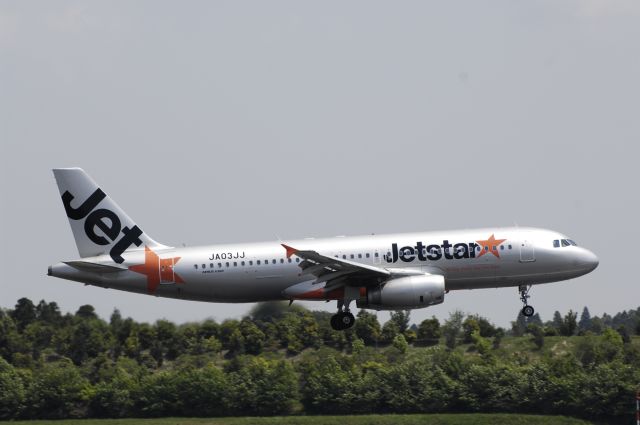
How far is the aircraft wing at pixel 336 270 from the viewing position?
62938 millimetres

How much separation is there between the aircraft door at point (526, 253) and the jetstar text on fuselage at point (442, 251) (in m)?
1.22

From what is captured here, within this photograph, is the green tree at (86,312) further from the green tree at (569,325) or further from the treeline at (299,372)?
the green tree at (569,325)

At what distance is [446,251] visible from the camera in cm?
6556

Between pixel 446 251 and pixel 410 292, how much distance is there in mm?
3132

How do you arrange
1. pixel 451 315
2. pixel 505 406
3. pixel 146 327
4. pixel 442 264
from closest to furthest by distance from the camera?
1. pixel 442 264
2. pixel 505 406
3. pixel 146 327
4. pixel 451 315

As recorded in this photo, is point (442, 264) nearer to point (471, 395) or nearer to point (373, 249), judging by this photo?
point (373, 249)

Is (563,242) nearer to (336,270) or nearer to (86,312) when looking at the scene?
(336,270)

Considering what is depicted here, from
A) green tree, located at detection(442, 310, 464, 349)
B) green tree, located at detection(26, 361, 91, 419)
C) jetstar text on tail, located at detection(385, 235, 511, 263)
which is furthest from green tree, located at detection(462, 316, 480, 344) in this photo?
jetstar text on tail, located at detection(385, 235, 511, 263)

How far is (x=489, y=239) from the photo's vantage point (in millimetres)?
65875

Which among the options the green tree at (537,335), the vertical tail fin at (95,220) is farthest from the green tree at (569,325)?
the vertical tail fin at (95,220)

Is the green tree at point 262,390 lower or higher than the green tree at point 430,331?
lower

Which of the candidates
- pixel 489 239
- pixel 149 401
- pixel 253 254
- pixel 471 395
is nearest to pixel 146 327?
pixel 149 401

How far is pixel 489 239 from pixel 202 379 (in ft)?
113

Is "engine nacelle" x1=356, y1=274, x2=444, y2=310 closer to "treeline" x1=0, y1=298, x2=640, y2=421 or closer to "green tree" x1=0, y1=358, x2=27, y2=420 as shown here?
"treeline" x1=0, y1=298, x2=640, y2=421
